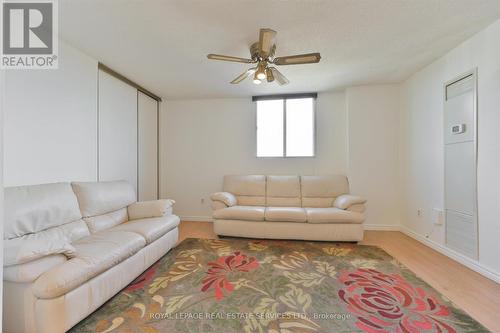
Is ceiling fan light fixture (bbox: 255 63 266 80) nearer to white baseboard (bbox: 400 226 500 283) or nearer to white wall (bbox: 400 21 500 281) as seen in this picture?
white wall (bbox: 400 21 500 281)

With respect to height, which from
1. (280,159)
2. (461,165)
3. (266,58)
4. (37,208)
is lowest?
(37,208)

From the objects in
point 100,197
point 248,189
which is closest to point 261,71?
point 248,189

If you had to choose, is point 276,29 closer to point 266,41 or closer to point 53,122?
point 266,41

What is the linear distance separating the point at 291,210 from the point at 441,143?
89.2 inches

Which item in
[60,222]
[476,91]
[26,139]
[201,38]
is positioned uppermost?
[201,38]

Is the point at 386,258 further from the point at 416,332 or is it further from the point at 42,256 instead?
the point at 42,256

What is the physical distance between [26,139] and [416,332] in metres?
3.79

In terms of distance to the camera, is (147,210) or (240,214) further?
(240,214)

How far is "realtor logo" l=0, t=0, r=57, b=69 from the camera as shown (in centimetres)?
195

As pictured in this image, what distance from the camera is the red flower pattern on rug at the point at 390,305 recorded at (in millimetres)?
A: 1581

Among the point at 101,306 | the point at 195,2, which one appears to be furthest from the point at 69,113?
the point at 101,306

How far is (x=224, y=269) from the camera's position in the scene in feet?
7.90

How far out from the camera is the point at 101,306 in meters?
1.77

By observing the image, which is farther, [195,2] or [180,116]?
[180,116]
